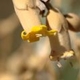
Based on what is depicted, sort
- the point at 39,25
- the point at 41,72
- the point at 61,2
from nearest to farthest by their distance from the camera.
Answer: the point at 39,25 < the point at 61,2 < the point at 41,72

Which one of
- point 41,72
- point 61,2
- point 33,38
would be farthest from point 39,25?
point 41,72

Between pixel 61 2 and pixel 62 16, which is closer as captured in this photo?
pixel 62 16

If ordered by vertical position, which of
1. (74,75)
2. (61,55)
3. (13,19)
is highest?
(61,55)

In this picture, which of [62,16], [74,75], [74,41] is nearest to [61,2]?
[74,41]

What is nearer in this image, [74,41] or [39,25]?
[39,25]

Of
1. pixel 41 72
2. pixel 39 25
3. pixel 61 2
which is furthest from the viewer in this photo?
pixel 41 72

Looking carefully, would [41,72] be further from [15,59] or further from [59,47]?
[59,47]

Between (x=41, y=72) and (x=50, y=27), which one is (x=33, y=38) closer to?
(x=50, y=27)

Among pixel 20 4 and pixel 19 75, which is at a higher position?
pixel 20 4

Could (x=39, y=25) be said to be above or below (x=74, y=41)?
above
